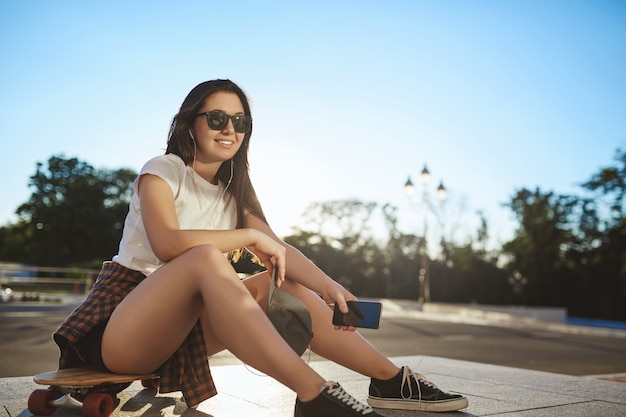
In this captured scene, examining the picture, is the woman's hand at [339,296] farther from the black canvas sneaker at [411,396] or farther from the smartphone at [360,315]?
the black canvas sneaker at [411,396]

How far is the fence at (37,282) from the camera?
16062 millimetres

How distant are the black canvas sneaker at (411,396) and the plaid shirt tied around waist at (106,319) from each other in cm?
77

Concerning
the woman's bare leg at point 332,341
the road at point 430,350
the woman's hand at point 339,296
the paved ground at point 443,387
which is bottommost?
the road at point 430,350

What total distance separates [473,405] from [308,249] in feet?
109

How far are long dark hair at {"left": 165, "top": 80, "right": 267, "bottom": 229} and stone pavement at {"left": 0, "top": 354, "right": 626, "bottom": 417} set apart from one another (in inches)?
30.2

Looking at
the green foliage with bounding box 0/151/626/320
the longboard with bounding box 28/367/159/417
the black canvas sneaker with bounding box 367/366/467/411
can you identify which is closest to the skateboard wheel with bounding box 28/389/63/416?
the longboard with bounding box 28/367/159/417

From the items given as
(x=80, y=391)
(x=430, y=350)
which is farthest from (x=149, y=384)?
(x=430, y=350)

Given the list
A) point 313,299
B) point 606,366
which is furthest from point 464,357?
point 313,299

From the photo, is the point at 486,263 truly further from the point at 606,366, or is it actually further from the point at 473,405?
the point at 473,405

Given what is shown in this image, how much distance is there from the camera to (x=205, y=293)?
1920 mm

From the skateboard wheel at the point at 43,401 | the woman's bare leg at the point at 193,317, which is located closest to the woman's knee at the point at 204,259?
the woman's bare leg at the point at 193,317

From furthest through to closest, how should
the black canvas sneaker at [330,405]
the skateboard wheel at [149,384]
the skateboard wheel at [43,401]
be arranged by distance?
the skateboard wheel at [149,384] < the skateboard wheel at [43,401] < the black canvas sneaker at [330,405]

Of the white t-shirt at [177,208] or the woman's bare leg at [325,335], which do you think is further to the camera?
the woman's bare leg at [325,335]

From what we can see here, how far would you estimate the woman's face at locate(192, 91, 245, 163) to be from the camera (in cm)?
237
